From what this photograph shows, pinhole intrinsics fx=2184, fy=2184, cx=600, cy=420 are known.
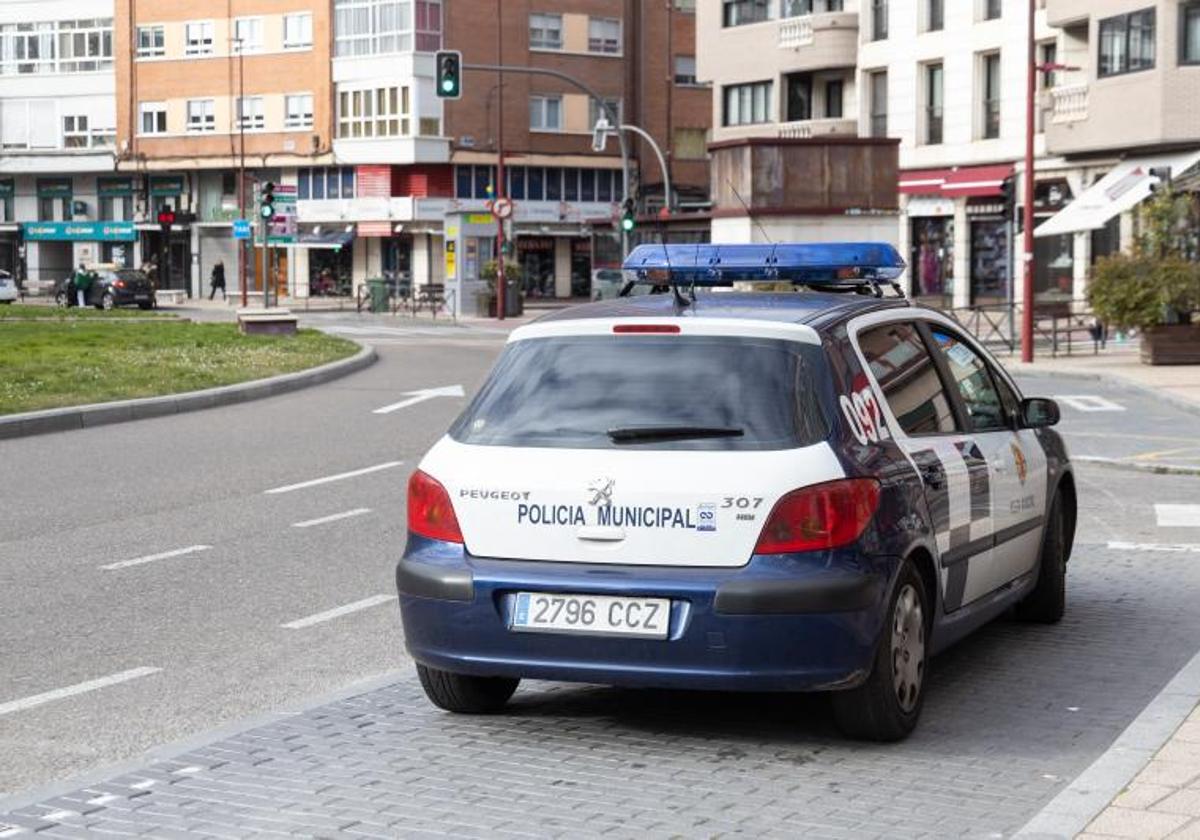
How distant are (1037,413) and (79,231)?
275 ft

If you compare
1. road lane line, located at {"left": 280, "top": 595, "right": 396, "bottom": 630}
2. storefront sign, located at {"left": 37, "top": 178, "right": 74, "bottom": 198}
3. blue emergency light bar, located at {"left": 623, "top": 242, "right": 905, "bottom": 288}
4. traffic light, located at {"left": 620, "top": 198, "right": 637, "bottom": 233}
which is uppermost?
storefront sign, located at {"left": 37, "top": 178, "right": 74, "bottom": 198}

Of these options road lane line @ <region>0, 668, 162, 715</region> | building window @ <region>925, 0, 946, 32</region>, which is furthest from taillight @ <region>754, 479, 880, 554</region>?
building window @ <region>925, 0, 946, 32</region>

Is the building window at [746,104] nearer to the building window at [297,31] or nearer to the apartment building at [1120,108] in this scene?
the apartment building at [1120,108]

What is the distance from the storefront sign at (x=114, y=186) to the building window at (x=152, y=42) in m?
5.13

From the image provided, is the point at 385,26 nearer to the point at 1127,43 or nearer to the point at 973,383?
the point at 1127,43

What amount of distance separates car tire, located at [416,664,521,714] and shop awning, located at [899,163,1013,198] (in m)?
44.3

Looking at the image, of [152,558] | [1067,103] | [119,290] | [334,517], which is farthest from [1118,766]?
[119,290]

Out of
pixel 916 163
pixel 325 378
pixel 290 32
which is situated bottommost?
pixel 325 378

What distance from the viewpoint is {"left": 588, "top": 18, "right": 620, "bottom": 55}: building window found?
82.9 m

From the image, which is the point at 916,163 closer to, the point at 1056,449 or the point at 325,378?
the point at 325,378

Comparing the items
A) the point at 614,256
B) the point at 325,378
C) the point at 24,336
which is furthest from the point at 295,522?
the point at 614,256

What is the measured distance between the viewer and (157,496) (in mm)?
15133

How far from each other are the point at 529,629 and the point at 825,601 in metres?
0.97

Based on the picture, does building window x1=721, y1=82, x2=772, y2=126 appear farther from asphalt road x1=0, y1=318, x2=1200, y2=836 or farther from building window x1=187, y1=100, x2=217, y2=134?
asphalt road x1=0, y1=318, x2=1200, y2=836
